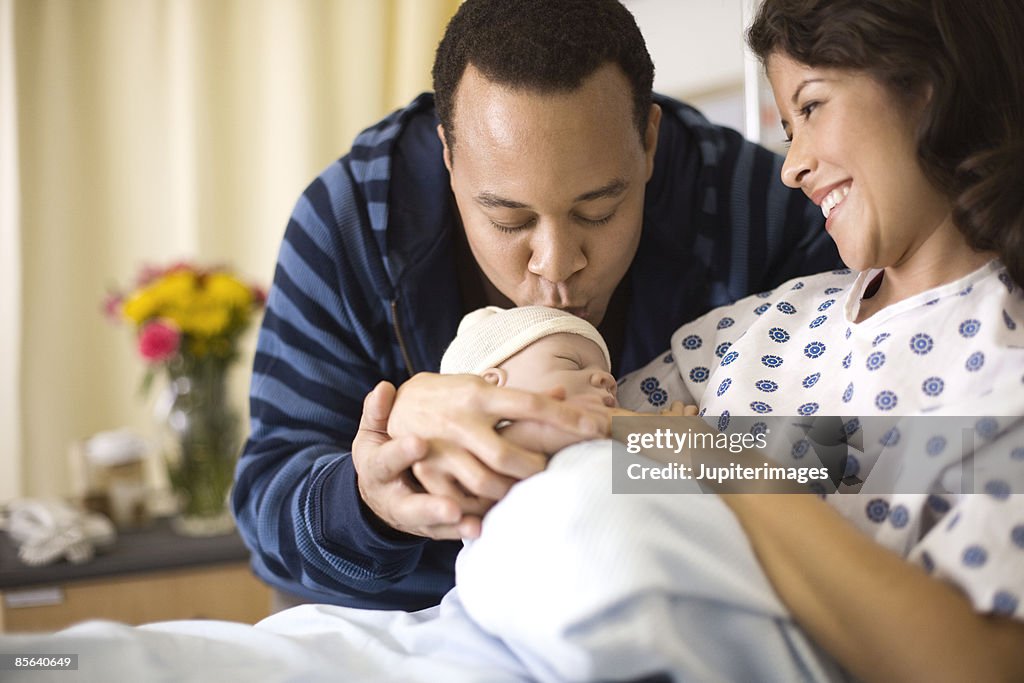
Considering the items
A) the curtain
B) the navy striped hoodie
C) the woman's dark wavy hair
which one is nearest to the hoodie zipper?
the navy striped hoodie

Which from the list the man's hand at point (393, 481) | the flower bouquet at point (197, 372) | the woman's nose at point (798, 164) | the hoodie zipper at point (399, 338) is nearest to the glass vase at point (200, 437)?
the flower bouquet at point (197, 372)

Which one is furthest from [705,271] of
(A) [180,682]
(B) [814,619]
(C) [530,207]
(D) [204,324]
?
(D) [204,324]

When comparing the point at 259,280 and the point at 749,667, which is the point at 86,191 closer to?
the point at 259,280

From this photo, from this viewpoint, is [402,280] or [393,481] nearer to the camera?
[393,481]

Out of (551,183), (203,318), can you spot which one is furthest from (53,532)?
(551,183)

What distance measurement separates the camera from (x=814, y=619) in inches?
32.2

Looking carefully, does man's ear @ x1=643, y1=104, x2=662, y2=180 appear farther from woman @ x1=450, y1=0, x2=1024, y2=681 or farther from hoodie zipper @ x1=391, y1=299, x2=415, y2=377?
hoodie zipper @ x1=391, y1=299, x2=415, y2=377

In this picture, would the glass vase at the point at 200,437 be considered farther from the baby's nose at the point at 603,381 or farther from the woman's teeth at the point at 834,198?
the woman's teeth at the point at 834,198

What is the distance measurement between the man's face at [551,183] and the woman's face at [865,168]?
24cm

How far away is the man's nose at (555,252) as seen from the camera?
1196 millimetres

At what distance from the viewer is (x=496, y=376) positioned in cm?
114

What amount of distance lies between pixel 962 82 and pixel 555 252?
49 cm

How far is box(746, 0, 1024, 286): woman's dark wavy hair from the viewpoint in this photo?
3.20 ft

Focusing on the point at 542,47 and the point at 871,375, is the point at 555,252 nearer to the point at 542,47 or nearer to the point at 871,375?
the point at 542,47
